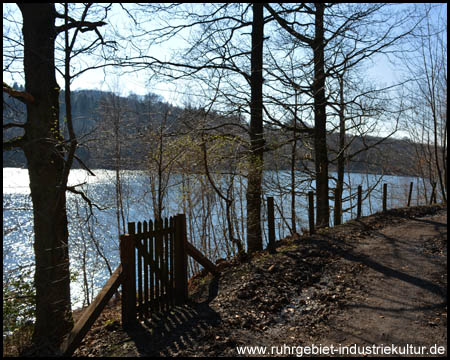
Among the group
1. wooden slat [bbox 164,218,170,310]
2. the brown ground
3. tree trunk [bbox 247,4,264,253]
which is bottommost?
the brown ground

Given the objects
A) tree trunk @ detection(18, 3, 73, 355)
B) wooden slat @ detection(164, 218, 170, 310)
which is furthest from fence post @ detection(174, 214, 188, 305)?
tree trunk @ detection(18, 3, 73, 355)

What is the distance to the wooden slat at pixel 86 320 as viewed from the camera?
4340 mm

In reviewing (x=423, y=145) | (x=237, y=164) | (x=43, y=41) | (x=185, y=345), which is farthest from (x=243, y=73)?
(x=423, y=145)

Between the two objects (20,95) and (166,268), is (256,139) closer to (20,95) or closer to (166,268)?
(166,268)

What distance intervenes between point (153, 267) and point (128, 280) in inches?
18.4

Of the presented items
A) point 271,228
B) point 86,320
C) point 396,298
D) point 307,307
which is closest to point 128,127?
point 271,228

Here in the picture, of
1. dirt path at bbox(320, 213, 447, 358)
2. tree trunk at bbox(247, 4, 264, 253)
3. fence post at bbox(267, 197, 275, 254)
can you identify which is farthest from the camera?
tree trunk at bbox(247, 4, 264, 253)

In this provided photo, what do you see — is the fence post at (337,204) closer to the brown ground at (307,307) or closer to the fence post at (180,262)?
the brown ground at (307,307)

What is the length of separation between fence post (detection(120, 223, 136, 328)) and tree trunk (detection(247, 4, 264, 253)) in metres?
5.59

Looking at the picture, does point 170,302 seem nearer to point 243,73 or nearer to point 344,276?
point 344,276

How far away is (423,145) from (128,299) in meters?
26.1

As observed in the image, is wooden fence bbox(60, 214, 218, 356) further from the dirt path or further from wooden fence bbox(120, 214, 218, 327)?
the dirt path

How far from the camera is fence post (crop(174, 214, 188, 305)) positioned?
592 cm

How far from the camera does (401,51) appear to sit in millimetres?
9422
